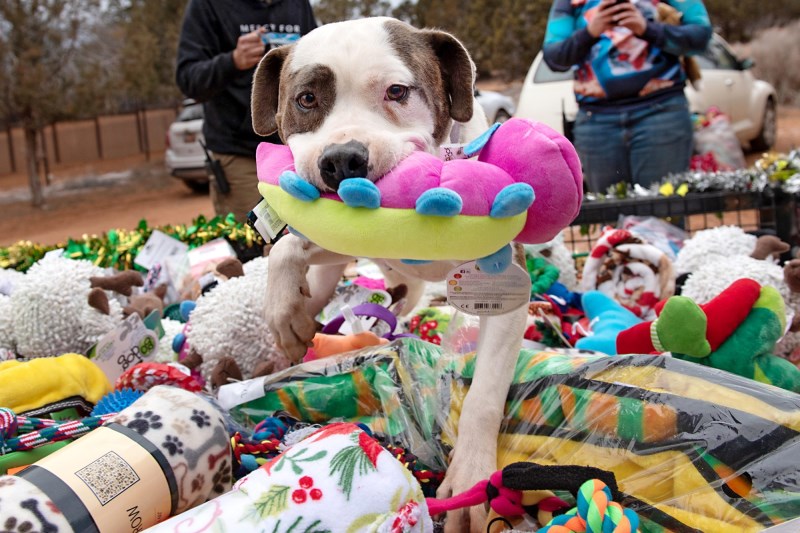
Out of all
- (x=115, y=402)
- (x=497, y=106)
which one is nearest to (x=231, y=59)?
(x=115, y=402)

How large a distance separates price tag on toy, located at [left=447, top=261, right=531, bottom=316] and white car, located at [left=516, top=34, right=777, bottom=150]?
23.0 ft

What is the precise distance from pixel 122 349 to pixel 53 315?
276 mm

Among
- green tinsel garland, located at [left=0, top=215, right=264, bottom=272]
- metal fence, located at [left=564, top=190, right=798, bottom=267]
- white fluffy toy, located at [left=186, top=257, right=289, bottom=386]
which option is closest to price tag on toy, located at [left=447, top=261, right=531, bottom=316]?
white fluffy toy, located at [left=186, top=257, right=289, bottom=386]

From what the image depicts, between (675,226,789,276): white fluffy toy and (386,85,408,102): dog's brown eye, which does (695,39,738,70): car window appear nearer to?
(675,226,789,276): white fluffy toy

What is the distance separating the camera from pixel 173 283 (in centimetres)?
279

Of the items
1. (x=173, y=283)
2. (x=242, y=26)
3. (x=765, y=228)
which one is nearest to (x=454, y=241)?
(x=173, y=283)

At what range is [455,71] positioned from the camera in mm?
1889

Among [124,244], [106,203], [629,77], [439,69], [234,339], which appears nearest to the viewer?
[439,69]

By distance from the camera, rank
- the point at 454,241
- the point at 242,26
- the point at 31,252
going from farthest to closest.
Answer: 1. the point at 242,26
2. the point at 31,252
3. the point at 454,241

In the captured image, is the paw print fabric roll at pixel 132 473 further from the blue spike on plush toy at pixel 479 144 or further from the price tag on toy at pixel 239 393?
the blue spike on plush toy at pixel 479 144

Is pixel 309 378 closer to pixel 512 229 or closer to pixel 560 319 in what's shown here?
pixel 512 229

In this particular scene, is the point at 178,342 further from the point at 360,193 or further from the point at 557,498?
the point at 557,498

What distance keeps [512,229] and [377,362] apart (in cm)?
59

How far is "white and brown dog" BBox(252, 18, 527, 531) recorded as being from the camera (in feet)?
4.75
